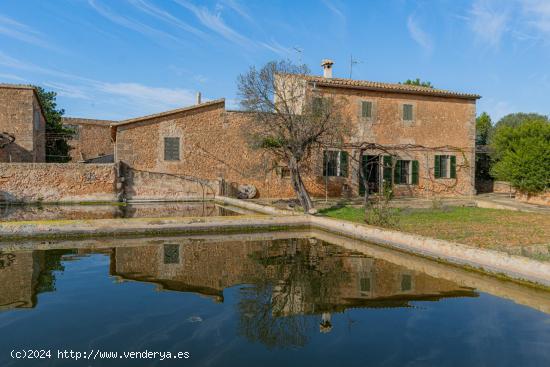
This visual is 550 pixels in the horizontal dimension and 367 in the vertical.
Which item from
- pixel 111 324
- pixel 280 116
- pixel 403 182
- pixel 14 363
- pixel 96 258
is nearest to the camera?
pixel 14 363

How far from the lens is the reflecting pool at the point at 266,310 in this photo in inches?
145

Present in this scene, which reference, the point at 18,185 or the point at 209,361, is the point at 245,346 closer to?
the point at 209,361

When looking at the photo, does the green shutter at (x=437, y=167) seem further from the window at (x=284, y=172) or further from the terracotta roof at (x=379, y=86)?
the window at (x=284, y=172)

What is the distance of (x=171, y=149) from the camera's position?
18172 mm

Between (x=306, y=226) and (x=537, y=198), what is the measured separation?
478 inches

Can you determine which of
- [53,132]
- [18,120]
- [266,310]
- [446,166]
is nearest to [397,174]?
[446,166]

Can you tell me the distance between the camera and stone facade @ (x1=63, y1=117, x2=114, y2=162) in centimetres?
3209

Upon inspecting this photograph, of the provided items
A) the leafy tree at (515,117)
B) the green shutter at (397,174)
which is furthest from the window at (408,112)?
the leafy tree at (515,117)

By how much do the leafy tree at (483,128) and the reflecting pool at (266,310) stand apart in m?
28.1

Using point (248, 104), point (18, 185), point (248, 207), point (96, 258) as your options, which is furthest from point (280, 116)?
point (18, 185)

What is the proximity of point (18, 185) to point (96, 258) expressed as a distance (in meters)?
11.4

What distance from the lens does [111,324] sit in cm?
428

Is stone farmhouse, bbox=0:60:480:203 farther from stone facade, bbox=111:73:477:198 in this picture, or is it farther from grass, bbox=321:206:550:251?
grass, bbox=321:206:550:251

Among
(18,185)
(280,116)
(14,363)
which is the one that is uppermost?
(280,116)
